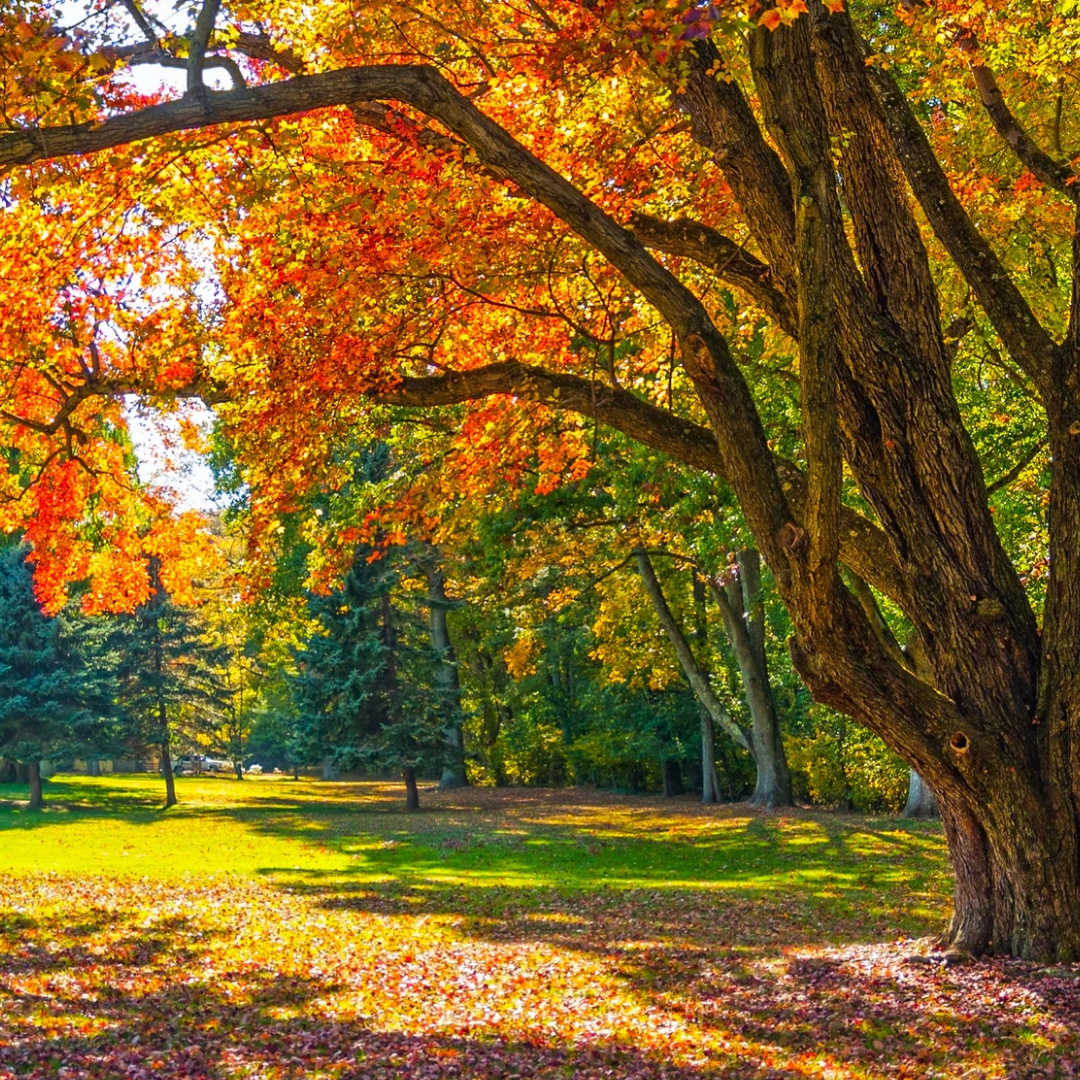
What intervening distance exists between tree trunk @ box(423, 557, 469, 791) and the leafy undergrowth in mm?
11388

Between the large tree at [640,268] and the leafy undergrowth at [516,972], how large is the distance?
1.61m

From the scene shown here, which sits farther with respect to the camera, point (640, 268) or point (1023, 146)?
point (1023, 146)

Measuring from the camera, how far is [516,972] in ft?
30.6

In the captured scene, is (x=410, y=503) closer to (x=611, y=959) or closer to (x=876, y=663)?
(x=611, y=959)

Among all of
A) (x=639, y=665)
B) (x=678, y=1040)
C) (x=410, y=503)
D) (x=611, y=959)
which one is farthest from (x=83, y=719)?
(x=678, y=1040)

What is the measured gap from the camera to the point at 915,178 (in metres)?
8.80

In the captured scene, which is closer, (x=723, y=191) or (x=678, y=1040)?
(x=678, y=1040)

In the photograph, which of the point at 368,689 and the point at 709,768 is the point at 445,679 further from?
the point at 709,768

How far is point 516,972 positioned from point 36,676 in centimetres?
2904

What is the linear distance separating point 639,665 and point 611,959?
23.1 meters

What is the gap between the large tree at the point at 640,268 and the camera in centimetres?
686

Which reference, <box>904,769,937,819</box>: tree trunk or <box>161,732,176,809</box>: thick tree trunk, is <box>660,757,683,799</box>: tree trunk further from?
<box>161,732,176,809</box>: thick tree trunk

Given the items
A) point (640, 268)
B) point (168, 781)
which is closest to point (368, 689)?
point (168, 781)

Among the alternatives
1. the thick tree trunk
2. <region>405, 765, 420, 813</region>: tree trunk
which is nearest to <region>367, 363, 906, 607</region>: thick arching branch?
<region>405, 765, 420, 813</region>: tree trunk
